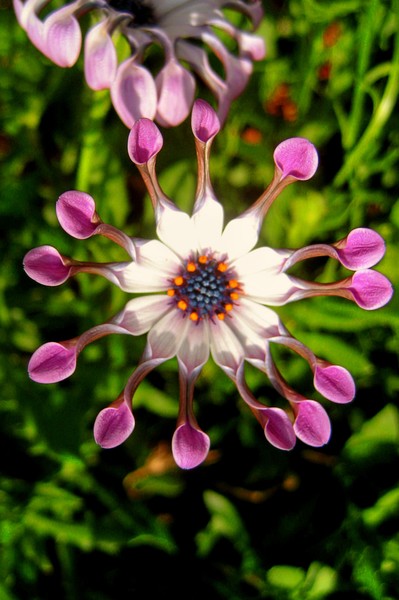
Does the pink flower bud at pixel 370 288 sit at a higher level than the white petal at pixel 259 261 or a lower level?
higher

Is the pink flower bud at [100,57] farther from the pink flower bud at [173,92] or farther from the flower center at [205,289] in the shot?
the flower center at [205,289]

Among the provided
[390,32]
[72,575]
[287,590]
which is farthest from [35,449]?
[390,32]

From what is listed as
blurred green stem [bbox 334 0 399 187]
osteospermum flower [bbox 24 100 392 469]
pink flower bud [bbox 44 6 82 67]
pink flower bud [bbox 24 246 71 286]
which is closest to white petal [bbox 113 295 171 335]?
osteospermum flower [bbox 24 100 392 469]

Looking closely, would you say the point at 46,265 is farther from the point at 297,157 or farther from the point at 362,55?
the point at 362,55

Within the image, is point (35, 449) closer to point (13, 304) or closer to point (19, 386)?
point (19, 386)

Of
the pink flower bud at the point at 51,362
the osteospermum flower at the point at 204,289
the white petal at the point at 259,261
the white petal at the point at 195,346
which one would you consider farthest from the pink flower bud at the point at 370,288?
the pink flower bud at the point at 51,362

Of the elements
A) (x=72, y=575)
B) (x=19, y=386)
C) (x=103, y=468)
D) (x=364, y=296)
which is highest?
(x=364, y=296)
